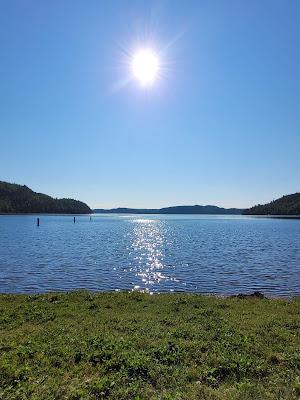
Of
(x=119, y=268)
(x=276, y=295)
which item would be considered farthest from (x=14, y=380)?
(x=119, y=268)

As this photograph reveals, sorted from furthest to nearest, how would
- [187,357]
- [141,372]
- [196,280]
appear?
[196,280] < [187,357] < [141,372]

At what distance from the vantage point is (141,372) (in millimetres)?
10898

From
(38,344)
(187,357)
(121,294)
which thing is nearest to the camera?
(187,357)

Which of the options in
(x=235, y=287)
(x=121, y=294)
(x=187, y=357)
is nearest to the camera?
(x=187, y=357)

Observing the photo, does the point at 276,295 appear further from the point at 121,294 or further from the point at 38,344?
the point at 38,344

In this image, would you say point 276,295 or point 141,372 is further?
point 276,295

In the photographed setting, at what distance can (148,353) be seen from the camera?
40.3 ft

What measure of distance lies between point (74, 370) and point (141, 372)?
2038mm

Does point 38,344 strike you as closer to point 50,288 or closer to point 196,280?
point 50,288

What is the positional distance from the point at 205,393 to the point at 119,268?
34316 millimetres

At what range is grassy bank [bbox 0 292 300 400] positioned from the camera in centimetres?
986

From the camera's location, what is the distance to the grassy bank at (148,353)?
32.3 ft

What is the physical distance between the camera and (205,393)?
31.7ft

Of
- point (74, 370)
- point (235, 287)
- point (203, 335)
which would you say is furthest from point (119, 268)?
point (74, 370)
